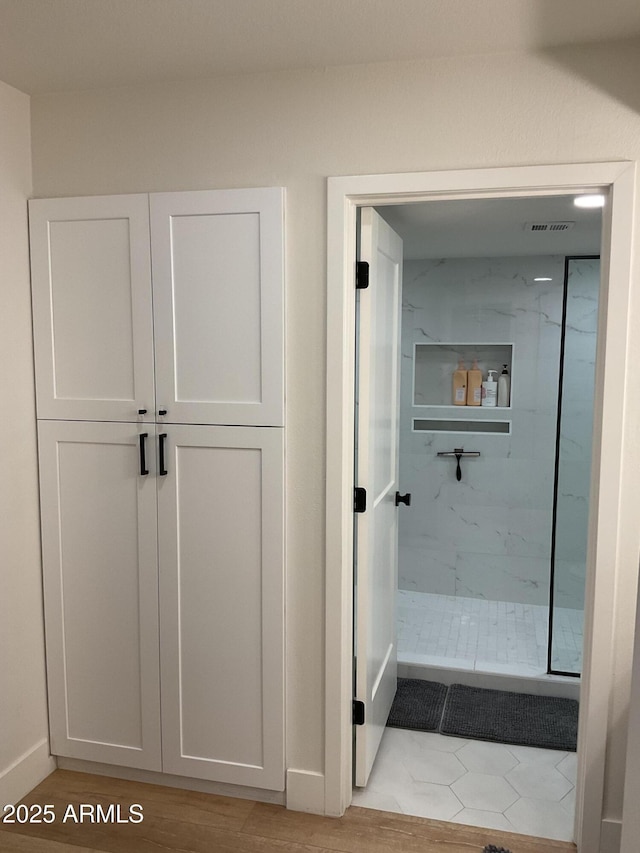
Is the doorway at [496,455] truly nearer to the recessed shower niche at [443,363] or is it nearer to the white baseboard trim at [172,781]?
the recessed shower niche at [443,363]

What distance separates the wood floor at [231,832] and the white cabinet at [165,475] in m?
0.11

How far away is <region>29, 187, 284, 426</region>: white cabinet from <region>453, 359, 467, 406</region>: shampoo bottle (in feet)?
7.93

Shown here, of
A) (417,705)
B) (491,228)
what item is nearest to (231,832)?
(417,705)

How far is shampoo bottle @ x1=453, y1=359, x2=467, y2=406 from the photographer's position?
178 inches

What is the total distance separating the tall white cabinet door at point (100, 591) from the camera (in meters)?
2.52

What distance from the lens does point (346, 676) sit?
2443 millimetres

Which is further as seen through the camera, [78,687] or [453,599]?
[453,599]

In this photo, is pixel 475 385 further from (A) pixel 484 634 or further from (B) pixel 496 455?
(A) pixel 484 634

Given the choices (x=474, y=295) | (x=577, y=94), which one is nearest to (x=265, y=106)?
(x=577, y=94)

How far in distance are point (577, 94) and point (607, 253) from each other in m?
0.46

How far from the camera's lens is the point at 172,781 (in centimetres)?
261

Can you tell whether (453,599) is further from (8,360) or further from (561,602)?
(8,360)

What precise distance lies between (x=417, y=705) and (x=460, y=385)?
6.72 feet

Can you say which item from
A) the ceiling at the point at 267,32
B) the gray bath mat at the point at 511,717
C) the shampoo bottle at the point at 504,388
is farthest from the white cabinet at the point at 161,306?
the shampoo bottle at the point at 504,388
